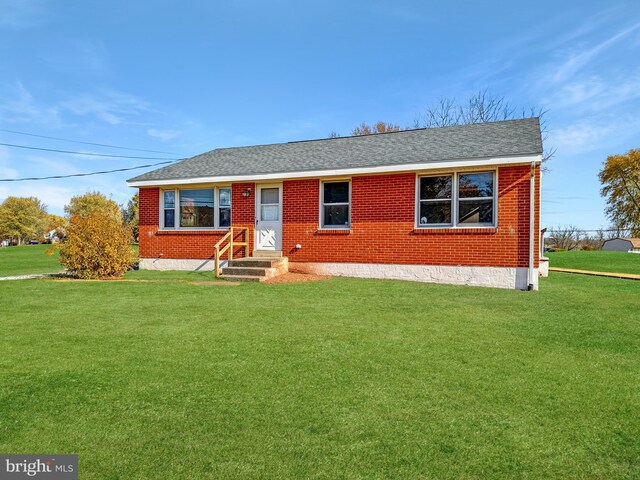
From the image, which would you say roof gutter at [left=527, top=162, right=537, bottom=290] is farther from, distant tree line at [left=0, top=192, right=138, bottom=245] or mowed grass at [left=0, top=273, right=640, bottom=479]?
distant tree line at [left=0, top=192, right=138, bottom=245]

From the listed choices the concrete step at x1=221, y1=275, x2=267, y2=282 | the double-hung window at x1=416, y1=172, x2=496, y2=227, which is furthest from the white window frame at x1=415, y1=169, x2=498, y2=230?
the concrete step at x1=221, y1=275, x2=267, y2=282

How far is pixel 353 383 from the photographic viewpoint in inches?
148

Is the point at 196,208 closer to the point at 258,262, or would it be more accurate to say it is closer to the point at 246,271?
the point at 258,262

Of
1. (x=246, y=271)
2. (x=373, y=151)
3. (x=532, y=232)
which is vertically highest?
(x=373, y=151)

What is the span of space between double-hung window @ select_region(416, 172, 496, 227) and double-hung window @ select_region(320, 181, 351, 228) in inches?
91.2

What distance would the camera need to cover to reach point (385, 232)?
40.1 feet

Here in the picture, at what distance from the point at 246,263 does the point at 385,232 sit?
14.8 ft

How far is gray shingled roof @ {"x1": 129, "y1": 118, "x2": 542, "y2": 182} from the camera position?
1154 cm

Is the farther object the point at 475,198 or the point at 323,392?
the point at 475,198

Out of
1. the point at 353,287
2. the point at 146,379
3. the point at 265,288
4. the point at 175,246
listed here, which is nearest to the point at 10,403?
the point at 146,379

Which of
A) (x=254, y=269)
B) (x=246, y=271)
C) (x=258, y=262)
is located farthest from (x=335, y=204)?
(x=246, y=271)

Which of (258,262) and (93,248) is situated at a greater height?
(93,248)

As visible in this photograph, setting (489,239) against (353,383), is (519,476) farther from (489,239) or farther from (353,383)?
(489,239)

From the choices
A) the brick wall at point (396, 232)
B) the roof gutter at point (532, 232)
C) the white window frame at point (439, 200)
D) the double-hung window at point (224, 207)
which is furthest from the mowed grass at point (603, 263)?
the double-hung window at point (224, 207)
